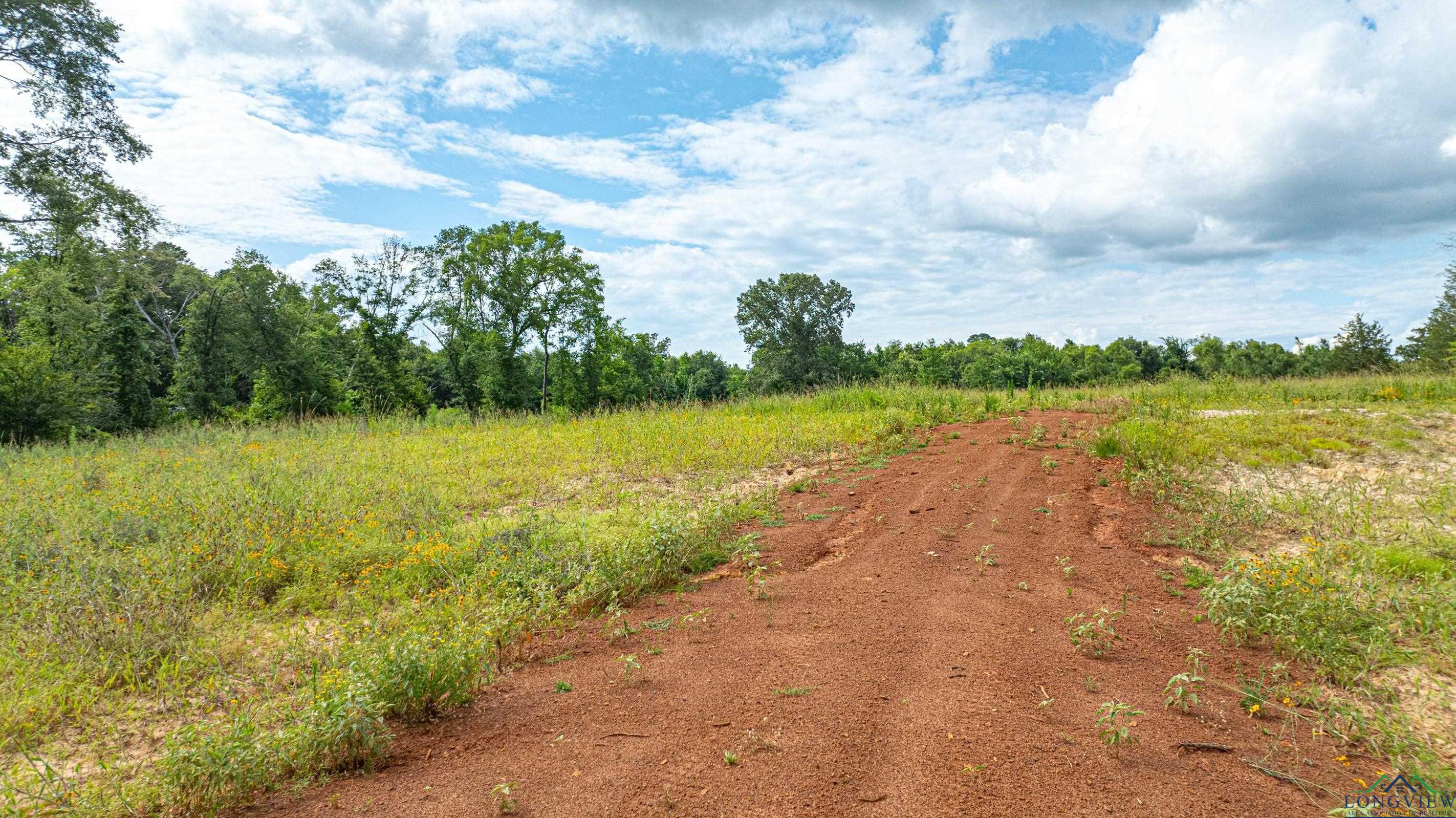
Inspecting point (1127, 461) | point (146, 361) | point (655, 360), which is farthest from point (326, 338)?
point (1127, 461)

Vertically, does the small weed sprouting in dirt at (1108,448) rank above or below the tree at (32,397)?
below

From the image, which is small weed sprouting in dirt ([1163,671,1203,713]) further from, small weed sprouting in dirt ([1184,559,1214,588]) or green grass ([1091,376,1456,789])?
small weed sprouting in dirt ([1184,559,1214,588])

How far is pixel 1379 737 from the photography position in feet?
9.58

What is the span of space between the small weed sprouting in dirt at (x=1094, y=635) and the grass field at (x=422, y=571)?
0.65 meters

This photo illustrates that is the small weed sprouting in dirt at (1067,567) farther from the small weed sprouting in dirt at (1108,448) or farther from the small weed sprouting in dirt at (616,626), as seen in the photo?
the small weed sprouting in dirt at (1108,448)

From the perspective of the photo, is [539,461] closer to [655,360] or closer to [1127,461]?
[1127,461]

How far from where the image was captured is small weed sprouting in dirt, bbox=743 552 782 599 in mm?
4758

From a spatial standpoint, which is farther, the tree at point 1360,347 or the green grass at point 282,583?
the tree at point 1360,347

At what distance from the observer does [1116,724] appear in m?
2.96

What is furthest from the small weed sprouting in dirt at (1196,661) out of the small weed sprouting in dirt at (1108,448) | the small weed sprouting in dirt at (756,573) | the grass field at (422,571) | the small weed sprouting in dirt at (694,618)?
the small weed sprouting in dirt at (1108,448)

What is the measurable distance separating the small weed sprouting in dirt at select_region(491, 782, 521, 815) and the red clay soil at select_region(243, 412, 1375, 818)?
0.03m

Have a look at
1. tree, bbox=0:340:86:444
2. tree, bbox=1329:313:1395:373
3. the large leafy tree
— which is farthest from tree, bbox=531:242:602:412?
tree, bbox=1329:313:1395:373

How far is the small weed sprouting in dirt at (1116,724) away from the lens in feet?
9.00

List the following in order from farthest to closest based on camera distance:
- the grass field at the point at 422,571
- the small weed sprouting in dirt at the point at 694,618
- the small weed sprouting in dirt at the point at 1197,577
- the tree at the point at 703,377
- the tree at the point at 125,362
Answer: the tree at the point at 703,377 → the tree at the point at 125,362 → the small weed sprouting in dirt at the point at 1197,577 → the small weed sprouting in dirt at the point at 694,618 → the grass field at the point at 422,571
